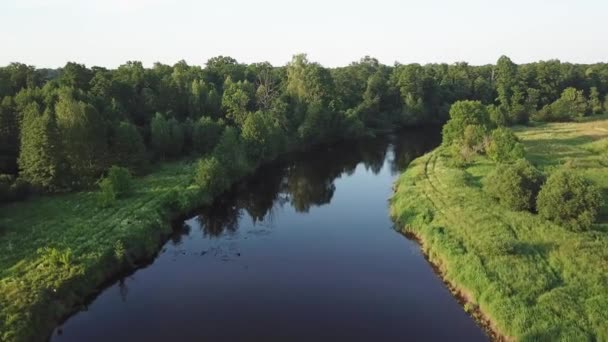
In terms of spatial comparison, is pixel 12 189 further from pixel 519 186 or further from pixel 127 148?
pixel 519 186

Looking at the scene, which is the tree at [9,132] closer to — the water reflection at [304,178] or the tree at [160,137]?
the tree at [160,137]

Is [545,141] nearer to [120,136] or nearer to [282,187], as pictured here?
[282,187]

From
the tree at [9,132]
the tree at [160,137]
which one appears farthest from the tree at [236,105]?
the tree at [9,132]

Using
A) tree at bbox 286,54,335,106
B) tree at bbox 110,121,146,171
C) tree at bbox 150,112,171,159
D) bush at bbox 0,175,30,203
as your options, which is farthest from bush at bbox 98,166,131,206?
tree at bbox 286,54,335,106

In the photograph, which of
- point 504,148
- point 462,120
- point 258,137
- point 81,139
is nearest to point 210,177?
point 81,139

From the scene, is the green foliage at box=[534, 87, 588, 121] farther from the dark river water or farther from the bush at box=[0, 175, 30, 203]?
the bush at box=[0, 175, 30, 203]
